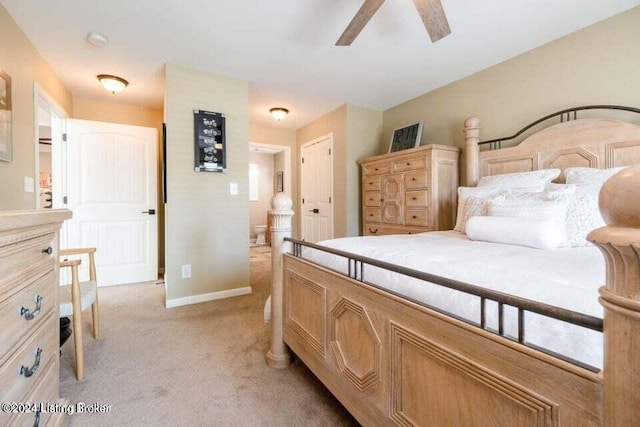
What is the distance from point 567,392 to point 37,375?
1.57 m

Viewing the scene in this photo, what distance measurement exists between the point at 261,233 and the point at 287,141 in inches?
108

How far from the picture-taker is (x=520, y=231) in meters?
1.44

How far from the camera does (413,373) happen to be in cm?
85

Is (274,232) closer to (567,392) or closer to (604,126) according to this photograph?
(567,392)

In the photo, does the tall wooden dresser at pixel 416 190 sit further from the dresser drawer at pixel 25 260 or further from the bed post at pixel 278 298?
the dresser drawer at pixel 25 260

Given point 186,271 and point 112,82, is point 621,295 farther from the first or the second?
point 112,82

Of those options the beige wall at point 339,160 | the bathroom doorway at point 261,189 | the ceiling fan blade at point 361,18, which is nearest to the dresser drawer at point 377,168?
the beige wall at point 339,160

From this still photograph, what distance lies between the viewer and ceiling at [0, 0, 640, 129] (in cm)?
199

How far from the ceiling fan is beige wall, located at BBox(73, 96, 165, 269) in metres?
3.23

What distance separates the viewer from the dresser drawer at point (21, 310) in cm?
81

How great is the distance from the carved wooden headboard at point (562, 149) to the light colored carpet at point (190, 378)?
7.72 feet

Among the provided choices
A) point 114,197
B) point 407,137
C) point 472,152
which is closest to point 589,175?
point 472,152

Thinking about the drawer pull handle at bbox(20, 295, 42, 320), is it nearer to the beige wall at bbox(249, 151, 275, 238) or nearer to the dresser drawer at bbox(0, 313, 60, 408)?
the dresser drawer at bbox(0, 313, 60, 408)

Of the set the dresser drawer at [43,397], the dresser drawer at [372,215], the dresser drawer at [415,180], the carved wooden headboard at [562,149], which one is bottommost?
the dresser drawer at [43,397]
